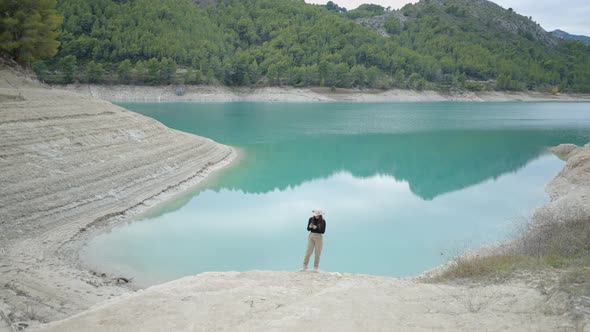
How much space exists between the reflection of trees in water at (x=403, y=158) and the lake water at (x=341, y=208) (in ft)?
0.33

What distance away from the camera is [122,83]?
304 feet

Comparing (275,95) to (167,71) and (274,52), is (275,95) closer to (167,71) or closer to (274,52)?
(167,71)

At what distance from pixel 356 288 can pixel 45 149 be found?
50.1 ft

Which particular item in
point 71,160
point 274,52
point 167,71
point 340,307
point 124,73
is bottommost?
point 71,160

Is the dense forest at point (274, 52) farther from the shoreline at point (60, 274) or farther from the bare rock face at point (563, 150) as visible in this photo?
the shoreline at point (60, 274)

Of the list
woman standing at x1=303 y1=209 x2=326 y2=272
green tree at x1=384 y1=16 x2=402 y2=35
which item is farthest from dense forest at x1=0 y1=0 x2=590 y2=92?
woman standing at x1=303 y1=209 x2=326 y2=272

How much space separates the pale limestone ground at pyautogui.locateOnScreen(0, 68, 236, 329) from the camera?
1000 centimetres

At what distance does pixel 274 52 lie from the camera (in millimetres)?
130375

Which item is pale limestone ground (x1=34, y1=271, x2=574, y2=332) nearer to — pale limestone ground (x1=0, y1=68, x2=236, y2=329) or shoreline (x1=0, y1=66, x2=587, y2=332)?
shoreline (x1=0, y1=66, x2=587, y2=332)

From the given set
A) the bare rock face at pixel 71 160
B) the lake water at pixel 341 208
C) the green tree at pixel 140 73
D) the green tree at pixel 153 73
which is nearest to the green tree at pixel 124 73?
the green tree at pixel 140 73

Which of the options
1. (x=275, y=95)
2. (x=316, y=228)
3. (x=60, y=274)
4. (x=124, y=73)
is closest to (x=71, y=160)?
(x=60, y=274)

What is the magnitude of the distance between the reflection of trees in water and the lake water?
0.10m

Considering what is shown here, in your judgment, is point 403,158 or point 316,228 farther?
point 403,158

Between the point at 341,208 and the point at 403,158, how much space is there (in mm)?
16346
